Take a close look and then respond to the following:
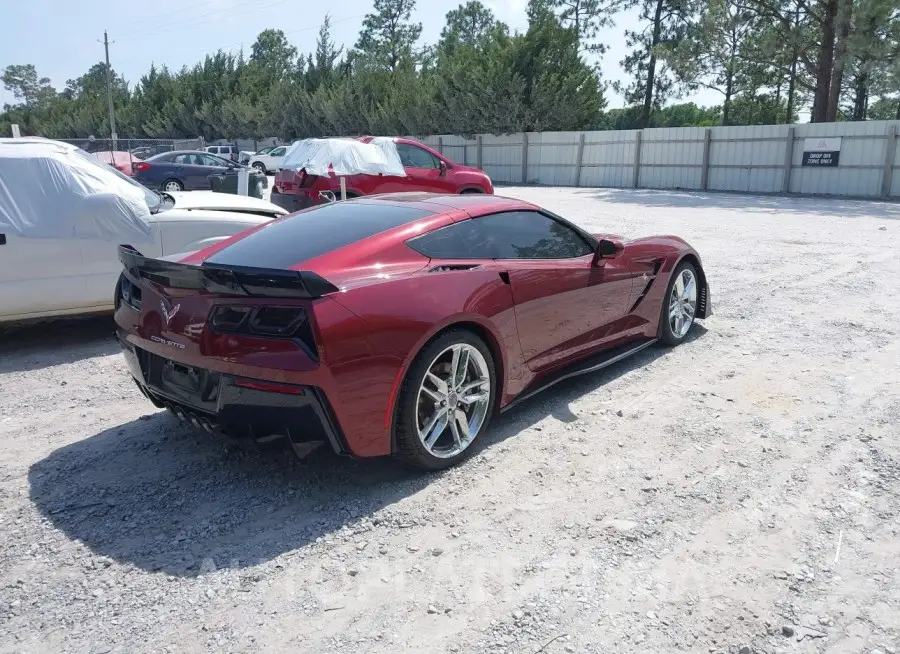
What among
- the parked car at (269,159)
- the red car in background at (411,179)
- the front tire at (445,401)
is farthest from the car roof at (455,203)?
the parked car at (269,159)

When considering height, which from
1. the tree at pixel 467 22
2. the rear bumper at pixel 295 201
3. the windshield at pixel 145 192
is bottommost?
the rear bumper at pixel 295 201

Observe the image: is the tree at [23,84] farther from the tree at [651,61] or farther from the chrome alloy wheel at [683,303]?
the chrome alloy wheel at [683,303]

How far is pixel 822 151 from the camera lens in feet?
73.9

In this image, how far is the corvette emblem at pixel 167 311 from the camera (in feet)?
11.7

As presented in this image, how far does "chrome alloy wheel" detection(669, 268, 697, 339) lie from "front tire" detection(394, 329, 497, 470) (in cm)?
241

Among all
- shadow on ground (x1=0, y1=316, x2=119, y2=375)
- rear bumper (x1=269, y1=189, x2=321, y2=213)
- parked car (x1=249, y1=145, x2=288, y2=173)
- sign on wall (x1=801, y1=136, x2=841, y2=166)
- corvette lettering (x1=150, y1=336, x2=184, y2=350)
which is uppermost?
sign on wall (x1=801, y1=136, x2=841, y2=166)

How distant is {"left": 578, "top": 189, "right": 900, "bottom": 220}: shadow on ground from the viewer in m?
17.3

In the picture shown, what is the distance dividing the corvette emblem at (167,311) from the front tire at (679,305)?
3.64 m

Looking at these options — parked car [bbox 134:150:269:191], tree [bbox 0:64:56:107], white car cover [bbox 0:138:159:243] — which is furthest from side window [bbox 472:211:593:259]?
tree [bbox 0:64:56:107]

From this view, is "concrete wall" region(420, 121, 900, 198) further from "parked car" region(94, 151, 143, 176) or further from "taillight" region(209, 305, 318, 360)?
"taillight" region(209, 305, 318, 360)

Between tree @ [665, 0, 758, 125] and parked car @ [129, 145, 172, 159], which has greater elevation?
tree @ [665, 0, 758, 125]

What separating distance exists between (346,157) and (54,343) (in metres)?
8.52

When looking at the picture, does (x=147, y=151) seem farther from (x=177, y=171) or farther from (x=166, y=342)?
(x=166, y=342)

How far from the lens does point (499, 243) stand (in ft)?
14.4
